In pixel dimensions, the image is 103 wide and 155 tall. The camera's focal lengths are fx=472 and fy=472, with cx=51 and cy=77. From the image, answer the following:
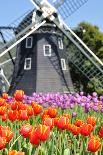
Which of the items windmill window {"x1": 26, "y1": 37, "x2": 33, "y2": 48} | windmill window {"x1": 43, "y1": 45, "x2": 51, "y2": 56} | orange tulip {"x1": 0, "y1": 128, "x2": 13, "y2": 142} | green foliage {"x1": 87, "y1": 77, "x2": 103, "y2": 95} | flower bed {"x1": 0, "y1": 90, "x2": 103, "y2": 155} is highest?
orange tulip {"x1": 0, "y1": 128, "x2": 13, "y2": 142}

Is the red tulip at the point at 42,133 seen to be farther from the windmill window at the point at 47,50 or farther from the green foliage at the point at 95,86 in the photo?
the green foliage at the point at 95,86

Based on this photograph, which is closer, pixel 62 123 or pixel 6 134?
pixel 6 134

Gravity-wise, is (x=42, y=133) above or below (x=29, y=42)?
above

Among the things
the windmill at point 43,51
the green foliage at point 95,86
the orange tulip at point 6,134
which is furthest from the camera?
the green foliage at point 95,86

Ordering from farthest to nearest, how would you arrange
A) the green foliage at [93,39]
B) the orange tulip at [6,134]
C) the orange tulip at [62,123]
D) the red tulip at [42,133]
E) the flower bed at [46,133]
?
the green foliage at [93,39] → the orange tulip at [62,123] → the orange tulip at [6,134] → the flower bed at [46,133] → the red tulip at [42,133]

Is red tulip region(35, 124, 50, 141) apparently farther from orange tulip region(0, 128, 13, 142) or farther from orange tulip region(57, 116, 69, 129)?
orange tulip region(57, 116, 69, 129)

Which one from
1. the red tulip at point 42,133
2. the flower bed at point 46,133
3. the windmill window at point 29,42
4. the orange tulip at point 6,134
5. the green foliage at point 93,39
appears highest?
the orange tulip at point 6,134

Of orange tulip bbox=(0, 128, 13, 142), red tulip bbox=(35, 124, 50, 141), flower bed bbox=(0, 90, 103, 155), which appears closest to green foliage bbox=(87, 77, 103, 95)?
flower bed bbox=(0, 90, 103, 155)

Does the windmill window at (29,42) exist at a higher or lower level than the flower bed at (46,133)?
lower

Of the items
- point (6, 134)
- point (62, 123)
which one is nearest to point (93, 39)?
point (62, 123)

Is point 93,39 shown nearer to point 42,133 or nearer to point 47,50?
point 47,50

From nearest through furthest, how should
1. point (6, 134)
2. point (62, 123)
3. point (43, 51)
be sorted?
point (6, 134), point (62, 123), point (43, 51)

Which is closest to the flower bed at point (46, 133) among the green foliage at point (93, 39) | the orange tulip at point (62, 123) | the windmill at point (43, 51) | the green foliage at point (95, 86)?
the orange tulip at point (62, 123)

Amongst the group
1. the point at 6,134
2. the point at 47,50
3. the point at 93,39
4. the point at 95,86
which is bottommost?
the point at 95,86
